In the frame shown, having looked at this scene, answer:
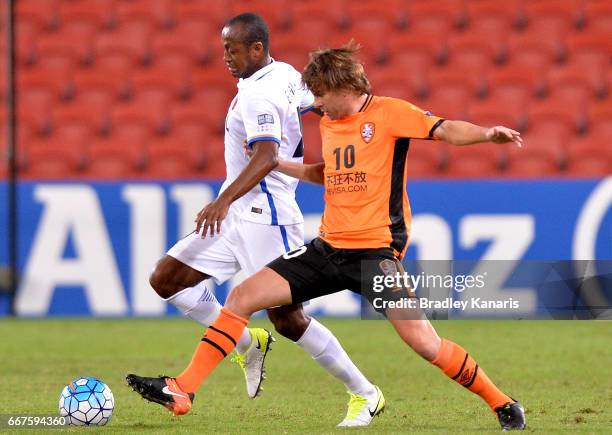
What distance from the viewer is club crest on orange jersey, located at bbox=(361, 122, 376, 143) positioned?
17.7ft

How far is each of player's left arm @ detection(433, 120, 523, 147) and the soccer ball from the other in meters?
1.94

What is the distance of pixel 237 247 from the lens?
20.8 feet

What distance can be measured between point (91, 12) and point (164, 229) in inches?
197

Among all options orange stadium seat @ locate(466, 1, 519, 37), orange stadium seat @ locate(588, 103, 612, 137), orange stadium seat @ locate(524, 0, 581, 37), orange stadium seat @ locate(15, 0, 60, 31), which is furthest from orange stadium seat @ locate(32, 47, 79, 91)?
orange stadium seat @ locate(588, 103, 612, 137)

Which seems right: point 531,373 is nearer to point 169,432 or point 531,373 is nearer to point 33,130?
point 169,432

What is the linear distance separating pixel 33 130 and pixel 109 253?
3.38m

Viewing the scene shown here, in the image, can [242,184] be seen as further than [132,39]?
No

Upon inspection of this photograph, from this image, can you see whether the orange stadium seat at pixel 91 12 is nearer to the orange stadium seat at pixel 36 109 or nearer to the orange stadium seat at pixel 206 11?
the orange stadium seat at pixel 206 11

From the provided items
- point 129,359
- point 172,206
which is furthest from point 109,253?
point 129,359

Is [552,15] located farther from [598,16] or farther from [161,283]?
[161,283]

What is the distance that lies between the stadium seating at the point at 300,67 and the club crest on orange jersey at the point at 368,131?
23.2 ft

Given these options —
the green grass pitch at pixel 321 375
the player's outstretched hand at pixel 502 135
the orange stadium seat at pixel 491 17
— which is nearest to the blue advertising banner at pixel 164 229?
the green grass pitch at pixel 321 375

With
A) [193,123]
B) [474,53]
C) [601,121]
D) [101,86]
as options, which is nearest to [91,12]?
[101,86]

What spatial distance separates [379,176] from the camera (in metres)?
5.38
